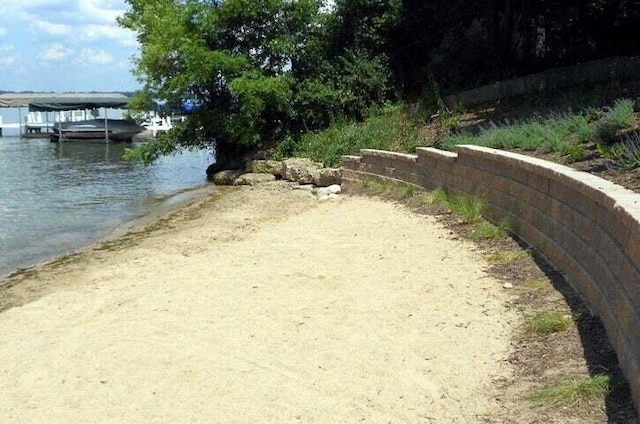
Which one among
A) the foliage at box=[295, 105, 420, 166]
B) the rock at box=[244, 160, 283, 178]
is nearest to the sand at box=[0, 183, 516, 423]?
the foliage at box=[295, 105, 420, 166]

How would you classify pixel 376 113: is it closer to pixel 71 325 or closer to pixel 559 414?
pixel 71 325

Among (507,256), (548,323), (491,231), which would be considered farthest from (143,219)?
(548,323)

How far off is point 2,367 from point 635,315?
16.2ft

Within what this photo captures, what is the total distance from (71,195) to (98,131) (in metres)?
35.7

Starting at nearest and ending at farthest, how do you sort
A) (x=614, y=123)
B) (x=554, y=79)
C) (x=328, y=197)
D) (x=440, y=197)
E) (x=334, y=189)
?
(x=614, y=123), (x=440, y=197), (x=328, y=197), (x=334, y=189), (x=554, y=79)

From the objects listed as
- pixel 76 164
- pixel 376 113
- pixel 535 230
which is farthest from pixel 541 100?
pixel 76 164

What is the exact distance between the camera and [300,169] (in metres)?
19.6

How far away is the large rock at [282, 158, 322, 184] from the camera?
19.1 m

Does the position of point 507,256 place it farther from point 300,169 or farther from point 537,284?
point 300,169

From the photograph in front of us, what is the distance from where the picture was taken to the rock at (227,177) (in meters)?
22.8

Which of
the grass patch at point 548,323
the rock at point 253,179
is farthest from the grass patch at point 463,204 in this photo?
the rock at point 253,179

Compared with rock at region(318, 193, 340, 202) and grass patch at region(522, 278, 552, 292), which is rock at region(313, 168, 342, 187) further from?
grass patch at region(522, 278, 552, 292)

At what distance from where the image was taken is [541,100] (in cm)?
1583

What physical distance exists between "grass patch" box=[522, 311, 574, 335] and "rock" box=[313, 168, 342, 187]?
1210cm
